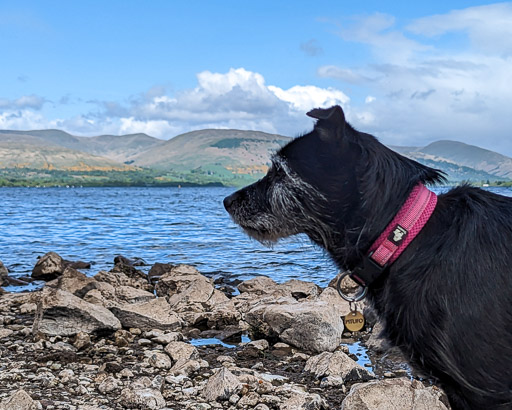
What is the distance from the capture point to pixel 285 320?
863 cm

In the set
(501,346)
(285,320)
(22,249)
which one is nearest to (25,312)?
(285,320)

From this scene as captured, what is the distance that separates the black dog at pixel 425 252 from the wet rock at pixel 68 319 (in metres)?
5.24

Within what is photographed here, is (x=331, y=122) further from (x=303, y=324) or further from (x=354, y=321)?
(x=303, y=324)

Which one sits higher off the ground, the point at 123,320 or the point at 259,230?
the point at 259,230

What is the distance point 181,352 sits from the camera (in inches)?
303

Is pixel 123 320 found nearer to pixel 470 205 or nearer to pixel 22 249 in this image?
pixel 470 205

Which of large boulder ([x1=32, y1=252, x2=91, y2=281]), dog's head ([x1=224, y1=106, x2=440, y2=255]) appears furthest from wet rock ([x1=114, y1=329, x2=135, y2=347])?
large boulder ([x1=32, y1=252, x2=91, y2=281])

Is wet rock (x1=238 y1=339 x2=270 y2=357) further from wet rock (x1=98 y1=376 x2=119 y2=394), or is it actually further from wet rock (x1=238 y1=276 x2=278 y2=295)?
wet rock (x1=238 y1=276 x2=278 y2=295)

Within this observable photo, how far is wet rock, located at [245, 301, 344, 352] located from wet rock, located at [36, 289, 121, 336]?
234 cm

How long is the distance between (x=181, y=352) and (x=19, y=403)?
8.48 feet

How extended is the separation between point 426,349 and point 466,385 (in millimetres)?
353

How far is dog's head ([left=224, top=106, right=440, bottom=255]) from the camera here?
4199 mm

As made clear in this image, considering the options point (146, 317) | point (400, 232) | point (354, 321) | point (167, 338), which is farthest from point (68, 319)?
point (400, 232)

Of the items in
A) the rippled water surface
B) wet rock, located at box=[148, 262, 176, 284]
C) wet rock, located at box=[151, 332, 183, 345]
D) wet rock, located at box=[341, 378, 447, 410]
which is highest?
wet rock, located at box=[341, 378, 447, 410]
